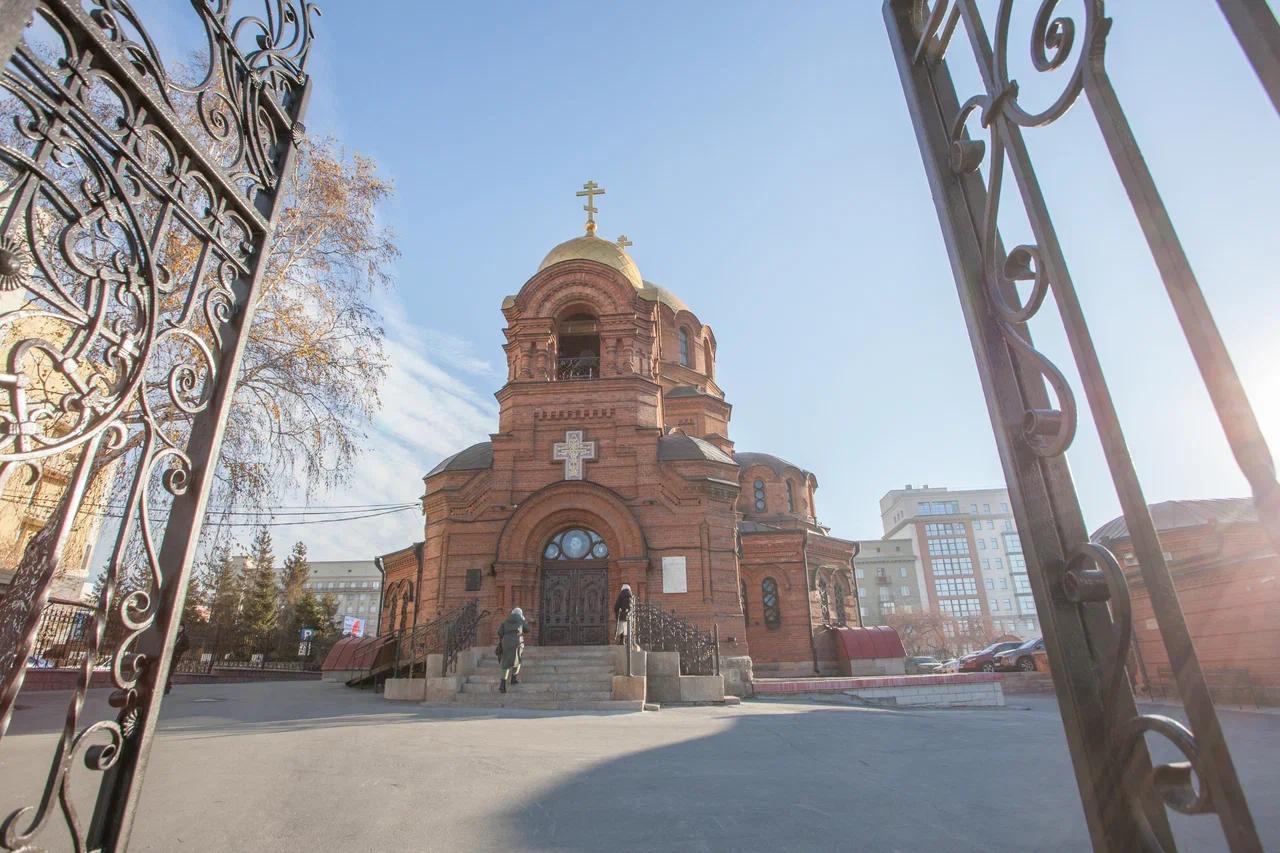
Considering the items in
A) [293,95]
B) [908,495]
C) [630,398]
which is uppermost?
[908,495]

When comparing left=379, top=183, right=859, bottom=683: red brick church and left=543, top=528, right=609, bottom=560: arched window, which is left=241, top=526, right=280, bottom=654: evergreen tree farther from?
left=543, top=528, right=609, bottom=560: arched window

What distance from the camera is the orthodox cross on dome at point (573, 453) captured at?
16703 mm

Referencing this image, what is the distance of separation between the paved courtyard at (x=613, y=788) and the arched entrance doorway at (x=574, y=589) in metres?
8.42

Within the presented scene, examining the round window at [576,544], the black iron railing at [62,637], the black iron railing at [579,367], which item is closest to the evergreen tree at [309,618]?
the black iron railing at [62,637]

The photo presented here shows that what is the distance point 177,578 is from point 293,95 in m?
2.24

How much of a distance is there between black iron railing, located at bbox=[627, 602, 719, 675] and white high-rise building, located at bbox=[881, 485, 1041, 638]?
7211 centimetres

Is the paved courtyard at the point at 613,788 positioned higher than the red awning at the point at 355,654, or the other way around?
the red awning at the point at 355,654

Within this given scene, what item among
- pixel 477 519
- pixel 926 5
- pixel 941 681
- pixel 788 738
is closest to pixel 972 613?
pixel 941 681

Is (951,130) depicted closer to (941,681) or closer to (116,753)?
(116,753)

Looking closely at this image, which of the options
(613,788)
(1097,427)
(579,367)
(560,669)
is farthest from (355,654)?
(1097,427)

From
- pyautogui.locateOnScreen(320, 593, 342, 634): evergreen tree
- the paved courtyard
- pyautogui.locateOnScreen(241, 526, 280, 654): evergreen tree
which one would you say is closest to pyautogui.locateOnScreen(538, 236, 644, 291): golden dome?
the paved courtyard

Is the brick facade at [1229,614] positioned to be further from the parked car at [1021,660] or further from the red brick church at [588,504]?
the red brick church at [588,504]

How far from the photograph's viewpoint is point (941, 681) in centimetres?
1448

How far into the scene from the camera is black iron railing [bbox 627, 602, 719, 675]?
43.8 feet
